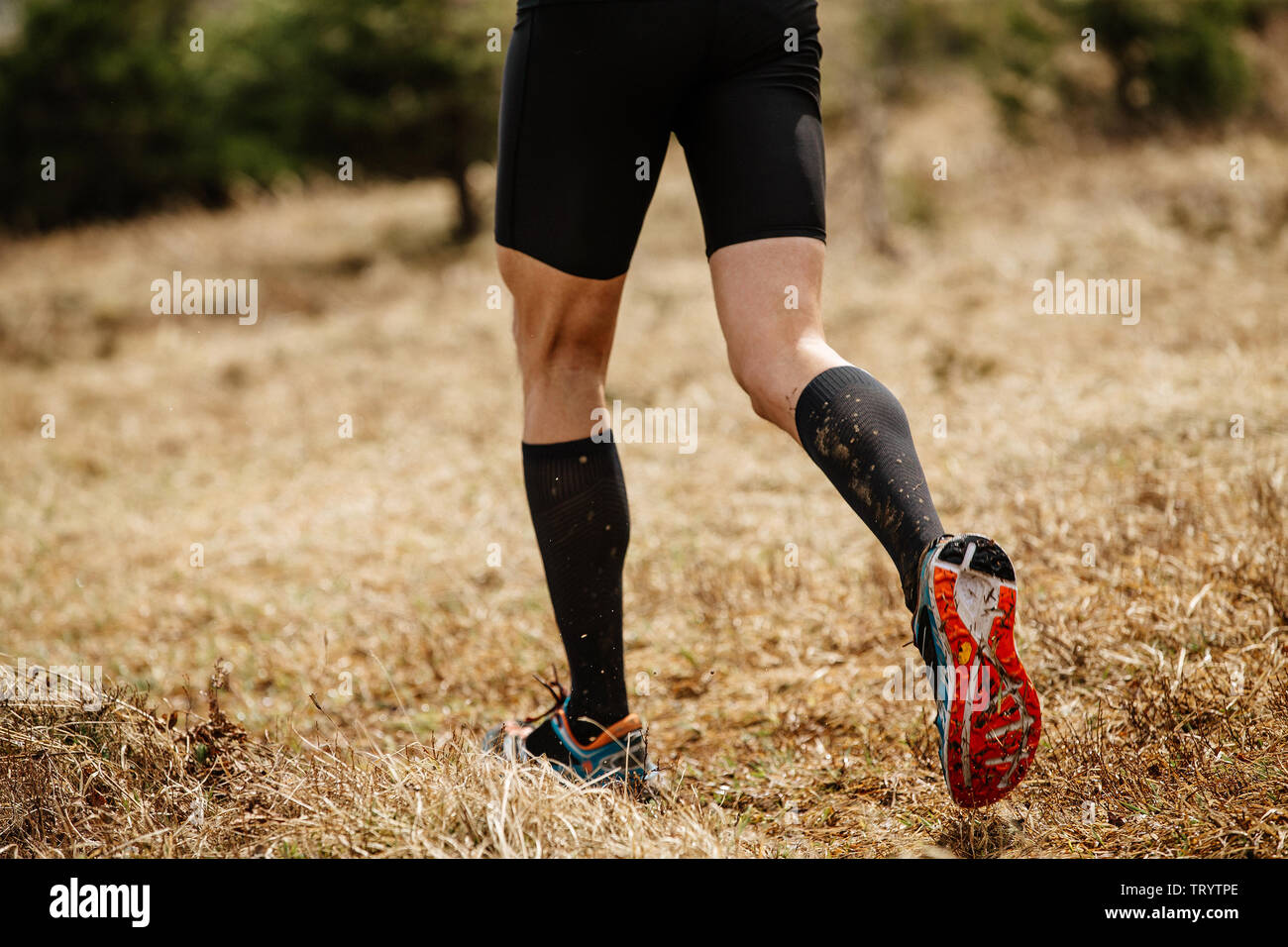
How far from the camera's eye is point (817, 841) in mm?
1560

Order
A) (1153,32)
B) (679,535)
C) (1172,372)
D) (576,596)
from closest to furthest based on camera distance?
(576,596)
(679,535)
(1172,372)
(1153,32)

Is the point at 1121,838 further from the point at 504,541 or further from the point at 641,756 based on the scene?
the point at 504,541

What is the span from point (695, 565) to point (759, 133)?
1512 millimetres

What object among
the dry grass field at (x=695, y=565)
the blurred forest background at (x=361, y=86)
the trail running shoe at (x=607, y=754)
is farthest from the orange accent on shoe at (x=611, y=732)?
the blurred forest background at (x=361, y=86)

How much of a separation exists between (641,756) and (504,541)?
1.81 m

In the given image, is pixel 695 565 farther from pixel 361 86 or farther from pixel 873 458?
pixel 361 86

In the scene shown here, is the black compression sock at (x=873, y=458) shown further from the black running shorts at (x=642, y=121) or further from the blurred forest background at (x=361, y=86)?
the blurred forest background at (x=361, y=86)

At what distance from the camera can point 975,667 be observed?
1.27m

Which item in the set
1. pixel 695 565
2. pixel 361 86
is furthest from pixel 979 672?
pixel 361 86

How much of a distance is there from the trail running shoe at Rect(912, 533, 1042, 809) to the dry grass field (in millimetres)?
156

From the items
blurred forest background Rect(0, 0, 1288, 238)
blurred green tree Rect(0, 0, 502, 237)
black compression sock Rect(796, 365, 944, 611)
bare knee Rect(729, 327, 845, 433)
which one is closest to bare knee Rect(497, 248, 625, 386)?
bare knee Rect(729, 327, 845, 433)

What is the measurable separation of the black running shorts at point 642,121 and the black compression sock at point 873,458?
26cm

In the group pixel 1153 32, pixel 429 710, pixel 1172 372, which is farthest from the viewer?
pixel 1153 32
